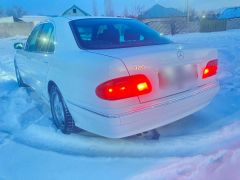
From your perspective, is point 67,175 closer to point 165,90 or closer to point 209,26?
point 165,90

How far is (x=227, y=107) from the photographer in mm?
4590

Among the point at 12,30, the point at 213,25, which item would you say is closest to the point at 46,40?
the point at 213,25

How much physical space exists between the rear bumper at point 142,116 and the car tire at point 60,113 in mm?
278

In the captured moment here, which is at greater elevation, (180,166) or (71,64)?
(71,64)

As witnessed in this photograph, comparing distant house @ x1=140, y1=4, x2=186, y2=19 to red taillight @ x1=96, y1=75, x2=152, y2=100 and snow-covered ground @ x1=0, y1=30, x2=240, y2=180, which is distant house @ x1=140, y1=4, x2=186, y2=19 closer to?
snow-covered ground @ x1=0, y1=30, x2=240, y2=180

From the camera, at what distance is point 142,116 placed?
10.1 feet

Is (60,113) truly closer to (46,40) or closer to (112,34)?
(46,40)

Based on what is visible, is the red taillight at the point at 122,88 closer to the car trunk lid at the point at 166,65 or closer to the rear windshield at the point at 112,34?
the car trunk lid at the point at 166,65

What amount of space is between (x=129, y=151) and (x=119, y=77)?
0.96m

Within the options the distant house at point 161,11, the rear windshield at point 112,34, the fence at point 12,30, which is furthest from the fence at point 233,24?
the distant house at point 161,11

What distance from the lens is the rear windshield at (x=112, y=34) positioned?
367cm

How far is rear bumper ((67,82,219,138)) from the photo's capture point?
3020mm

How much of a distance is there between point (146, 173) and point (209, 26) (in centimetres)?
2777

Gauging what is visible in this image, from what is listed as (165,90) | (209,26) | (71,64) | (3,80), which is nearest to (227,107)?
(165,90)
